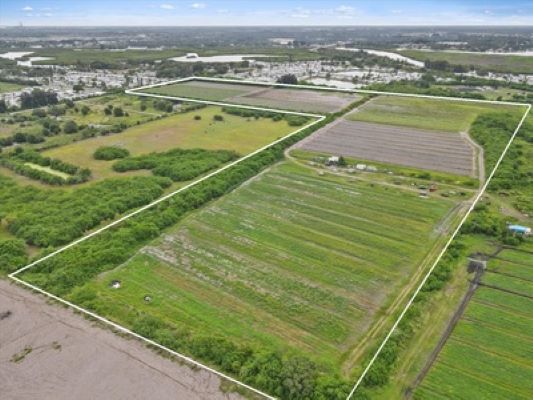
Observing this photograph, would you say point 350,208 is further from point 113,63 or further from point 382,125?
point 113,63

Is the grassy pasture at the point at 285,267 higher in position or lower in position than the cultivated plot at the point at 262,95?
lower

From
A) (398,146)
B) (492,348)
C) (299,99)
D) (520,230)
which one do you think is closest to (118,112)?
(299,99)

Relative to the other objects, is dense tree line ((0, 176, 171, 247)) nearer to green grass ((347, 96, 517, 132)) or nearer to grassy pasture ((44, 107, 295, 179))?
grassy pasture ((44, 107, 295, 179))

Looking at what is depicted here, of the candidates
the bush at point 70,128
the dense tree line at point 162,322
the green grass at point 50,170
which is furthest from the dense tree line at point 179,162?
the bush at point 70,128

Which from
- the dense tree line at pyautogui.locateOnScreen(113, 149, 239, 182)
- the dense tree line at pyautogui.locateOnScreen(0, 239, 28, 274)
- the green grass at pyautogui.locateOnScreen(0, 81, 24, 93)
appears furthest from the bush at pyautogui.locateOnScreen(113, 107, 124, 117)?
the dense tree line at pyautogui.locateOnScreen(0, 239, 28, 274)

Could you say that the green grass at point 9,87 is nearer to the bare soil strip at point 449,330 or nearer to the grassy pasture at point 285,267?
the grassy pasture at point 285,267

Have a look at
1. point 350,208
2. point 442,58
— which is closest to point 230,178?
point 350,208
